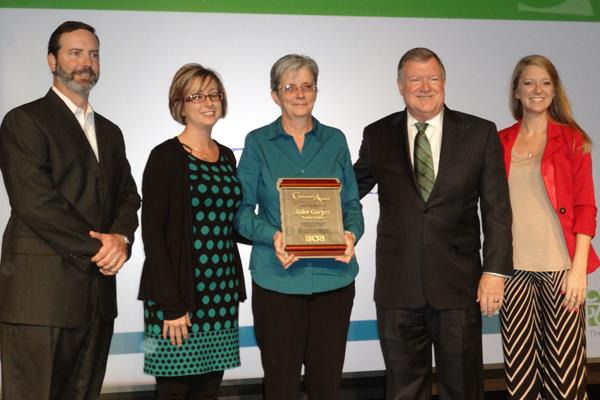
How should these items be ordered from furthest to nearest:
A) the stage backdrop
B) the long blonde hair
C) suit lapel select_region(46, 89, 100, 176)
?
the stage backdrop
the long blonde hair
suit lapel select_region(46, 89, 100, 176)

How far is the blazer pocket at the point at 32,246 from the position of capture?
2461mm

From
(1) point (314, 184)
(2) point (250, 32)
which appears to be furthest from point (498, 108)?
(1) point (314, 184)

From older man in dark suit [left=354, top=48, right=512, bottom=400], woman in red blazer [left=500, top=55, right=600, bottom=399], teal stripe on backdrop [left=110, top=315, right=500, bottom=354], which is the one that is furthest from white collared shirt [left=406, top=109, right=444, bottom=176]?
teal stripe on backdrop [left=110, top=315, right=500, bottom=354]

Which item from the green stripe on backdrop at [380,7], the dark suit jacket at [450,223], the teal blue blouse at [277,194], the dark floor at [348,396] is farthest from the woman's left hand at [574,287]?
the green stripe on backdrop at [380,7]

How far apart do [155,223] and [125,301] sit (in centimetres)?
149

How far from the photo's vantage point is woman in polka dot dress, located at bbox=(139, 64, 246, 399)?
261 cm

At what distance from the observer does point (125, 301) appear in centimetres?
392

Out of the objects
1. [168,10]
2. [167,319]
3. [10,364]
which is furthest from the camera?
[168,10]

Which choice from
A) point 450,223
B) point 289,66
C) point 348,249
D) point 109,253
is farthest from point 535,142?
point 109,253

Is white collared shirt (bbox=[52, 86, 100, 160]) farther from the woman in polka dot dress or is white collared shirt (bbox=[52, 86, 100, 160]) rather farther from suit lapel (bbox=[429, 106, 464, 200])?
suit lapel (bbox=[429, 106, 464, 200])

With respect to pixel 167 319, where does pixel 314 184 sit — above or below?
above

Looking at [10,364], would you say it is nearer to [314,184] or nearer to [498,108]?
[314,184]

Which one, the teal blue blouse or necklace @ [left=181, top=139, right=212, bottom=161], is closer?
the teal blue blouse

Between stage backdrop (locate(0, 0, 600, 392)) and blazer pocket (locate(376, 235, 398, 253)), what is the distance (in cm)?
131
